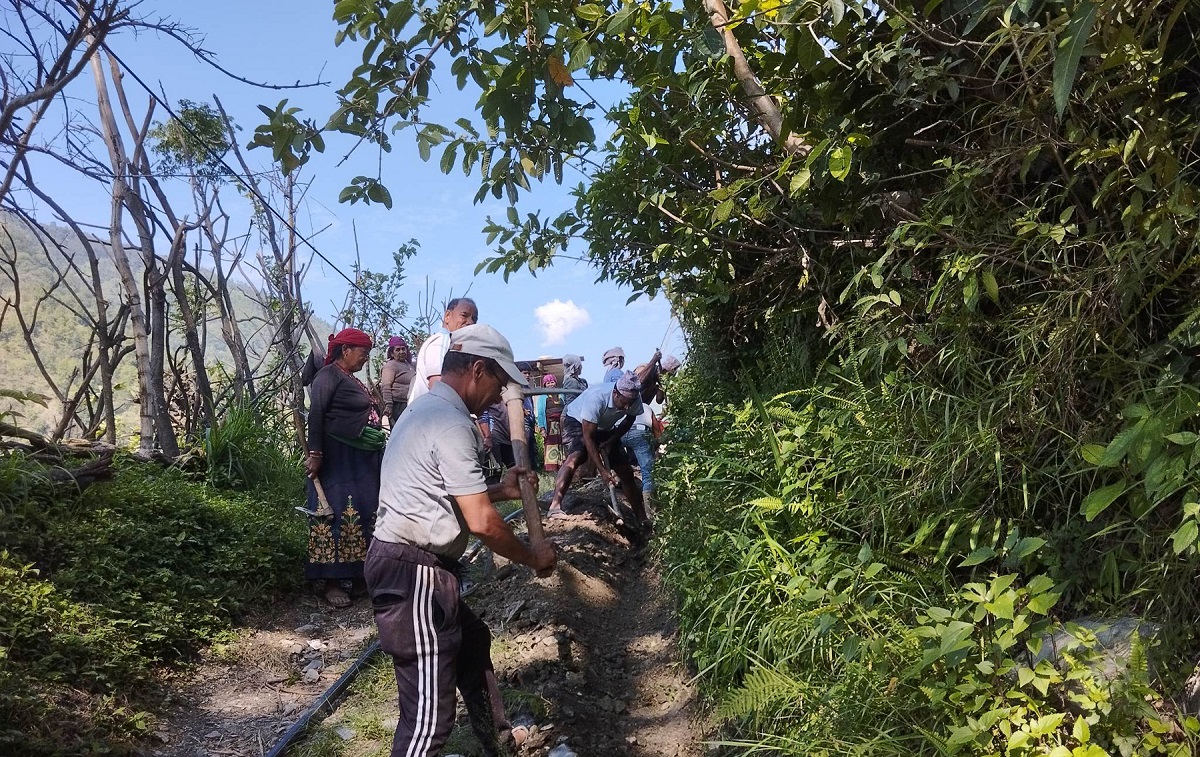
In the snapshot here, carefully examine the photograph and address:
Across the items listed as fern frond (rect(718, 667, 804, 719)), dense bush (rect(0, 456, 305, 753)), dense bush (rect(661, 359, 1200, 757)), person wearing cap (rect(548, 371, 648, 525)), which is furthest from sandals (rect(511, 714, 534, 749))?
person wearing cap (rect(548, 371, 648, 525))

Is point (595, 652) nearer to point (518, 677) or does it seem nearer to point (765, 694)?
point (518, 677)

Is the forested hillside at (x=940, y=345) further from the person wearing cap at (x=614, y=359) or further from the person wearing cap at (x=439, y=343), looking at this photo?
the person wearing cap at (x=614, y=359)

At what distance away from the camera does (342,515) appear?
6.09 metres

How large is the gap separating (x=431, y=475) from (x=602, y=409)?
509 cm

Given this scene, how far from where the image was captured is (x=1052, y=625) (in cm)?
242

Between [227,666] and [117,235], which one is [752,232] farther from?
[117,235]

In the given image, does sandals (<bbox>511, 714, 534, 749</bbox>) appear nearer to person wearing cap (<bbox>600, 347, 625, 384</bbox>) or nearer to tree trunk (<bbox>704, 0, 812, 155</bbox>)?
tree trunk (<bbox>704, 0, 812, 155</bbox>)

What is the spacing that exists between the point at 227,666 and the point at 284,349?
6042 millimetres

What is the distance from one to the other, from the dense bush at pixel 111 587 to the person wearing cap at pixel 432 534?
75.0 inches

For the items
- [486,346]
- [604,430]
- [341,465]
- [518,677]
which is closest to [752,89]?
[486,346]

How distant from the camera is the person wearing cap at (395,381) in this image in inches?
334

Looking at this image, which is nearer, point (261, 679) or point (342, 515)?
point (261, 679)

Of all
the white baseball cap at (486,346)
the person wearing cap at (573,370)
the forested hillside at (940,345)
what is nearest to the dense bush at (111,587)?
the forested hillside at (940,345)

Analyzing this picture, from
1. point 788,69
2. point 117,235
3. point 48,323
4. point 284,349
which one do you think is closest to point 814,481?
point 788,69
